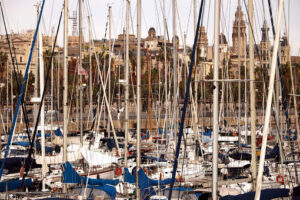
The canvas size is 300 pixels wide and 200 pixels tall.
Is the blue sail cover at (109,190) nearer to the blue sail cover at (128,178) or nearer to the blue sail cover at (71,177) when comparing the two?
the blue sail cover at (71,177)

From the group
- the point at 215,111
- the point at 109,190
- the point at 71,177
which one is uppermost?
the point at 215,111

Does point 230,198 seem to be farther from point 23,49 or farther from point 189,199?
point 23,49

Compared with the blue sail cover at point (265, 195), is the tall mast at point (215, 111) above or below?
above

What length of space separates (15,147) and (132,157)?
7.91 m

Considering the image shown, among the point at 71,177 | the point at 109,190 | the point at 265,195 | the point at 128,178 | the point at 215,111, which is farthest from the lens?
the point at 128,178

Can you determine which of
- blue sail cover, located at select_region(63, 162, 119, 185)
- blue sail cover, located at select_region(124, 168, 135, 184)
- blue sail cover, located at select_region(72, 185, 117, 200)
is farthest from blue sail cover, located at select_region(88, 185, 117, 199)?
blue sail cover, located at select_region(124, 168, 135, 184)

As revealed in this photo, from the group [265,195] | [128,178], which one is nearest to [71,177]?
[128,178]

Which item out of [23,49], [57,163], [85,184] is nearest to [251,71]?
[85,184]

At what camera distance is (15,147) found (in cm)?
2783

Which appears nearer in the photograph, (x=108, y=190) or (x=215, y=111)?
(x=215, y=111)

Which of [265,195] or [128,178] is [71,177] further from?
[265,195]

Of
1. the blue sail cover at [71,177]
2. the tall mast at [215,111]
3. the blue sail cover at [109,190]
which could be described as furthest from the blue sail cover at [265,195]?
the blue sail cover at [71,177]

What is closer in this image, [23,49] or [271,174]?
[271,174]

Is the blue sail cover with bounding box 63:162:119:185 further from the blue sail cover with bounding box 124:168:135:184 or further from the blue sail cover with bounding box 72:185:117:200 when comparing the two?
the blue sail cover with bounding box 124:168:135:184
